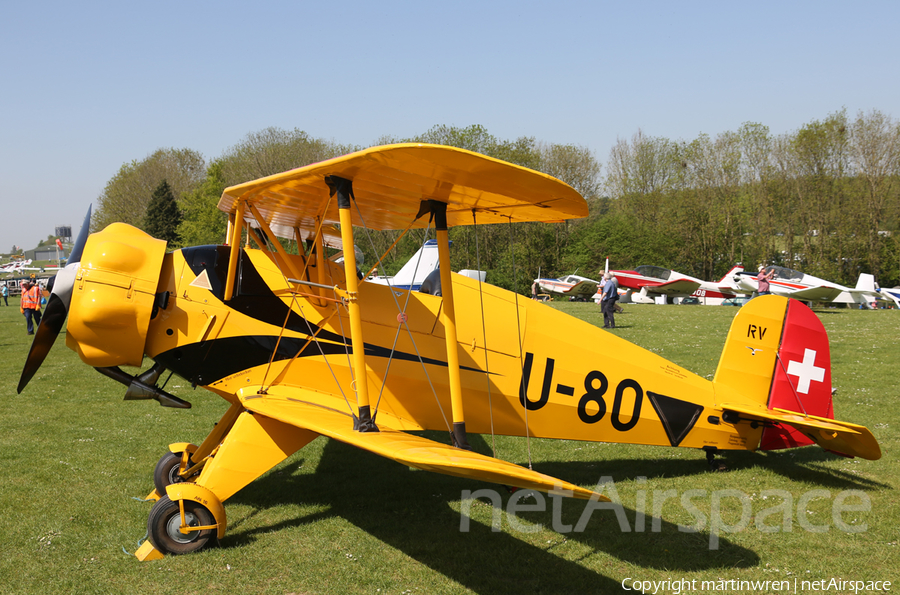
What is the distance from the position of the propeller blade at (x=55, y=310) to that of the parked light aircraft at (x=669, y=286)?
1190 inches

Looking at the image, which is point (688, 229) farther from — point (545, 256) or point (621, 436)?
point (621, 436)

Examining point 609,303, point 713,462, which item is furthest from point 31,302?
point 713,462

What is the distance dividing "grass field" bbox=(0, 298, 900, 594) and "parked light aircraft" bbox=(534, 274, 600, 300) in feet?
85.8

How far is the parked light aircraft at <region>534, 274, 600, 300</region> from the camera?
33.8 metres

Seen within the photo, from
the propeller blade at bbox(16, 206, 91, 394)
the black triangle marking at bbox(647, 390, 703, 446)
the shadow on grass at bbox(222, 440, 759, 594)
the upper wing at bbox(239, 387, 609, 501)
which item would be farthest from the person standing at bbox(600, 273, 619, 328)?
the propeller blade at bbox(16, 206, 91, 394)

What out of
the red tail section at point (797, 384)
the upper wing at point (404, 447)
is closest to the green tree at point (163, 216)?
the upper wing at point (404, 447)

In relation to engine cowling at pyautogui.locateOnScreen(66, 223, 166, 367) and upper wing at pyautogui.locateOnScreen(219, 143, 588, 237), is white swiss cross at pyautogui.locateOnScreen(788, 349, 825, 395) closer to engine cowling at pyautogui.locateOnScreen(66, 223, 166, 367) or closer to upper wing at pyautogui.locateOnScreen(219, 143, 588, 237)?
upper wing at pyautogui.locateOnScreen(219, 143, 588, 237)

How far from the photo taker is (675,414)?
5617 mm

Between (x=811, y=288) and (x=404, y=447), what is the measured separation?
2724 cm

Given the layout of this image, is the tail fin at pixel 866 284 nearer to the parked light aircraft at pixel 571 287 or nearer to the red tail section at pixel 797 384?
the parked light aircraft at pixel 571 287

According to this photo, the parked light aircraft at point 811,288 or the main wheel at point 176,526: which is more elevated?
the parked light aircraft at point 811,288

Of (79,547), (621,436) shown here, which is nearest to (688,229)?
(621,436)

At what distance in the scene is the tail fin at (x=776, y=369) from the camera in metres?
5.77

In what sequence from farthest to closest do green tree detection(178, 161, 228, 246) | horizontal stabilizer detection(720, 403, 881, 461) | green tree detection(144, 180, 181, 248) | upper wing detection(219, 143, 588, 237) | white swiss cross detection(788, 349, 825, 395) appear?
green tree detection(144, 180, 181, 248) → green tree detection(178, 161, 228, 246) → white swiss cross detection(788, 349, 825, 395) → horizontal stabilizer detection(720, 403, 881, 461) → upper wing detection(219, 143, 588, 237)
